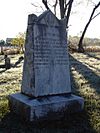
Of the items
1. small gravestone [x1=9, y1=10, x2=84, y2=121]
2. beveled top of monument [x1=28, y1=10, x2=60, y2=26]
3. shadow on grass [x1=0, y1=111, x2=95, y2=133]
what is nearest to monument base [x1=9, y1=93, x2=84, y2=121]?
small gravestone [x1=9, y1=10, x2=84, y2=121]

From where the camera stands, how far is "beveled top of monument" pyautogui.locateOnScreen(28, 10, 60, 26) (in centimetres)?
654

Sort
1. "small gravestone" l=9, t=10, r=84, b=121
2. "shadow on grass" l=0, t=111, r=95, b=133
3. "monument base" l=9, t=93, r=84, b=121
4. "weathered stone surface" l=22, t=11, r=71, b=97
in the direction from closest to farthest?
"shadow on grass" l=0, t=111, r=95, b=133, "monument base" l=9, t=93, r=84, b=121, "small gravestone" l=9, t=10, r=84, b=121, "weathered stone surface" l=22, t=11, r=71, b=97

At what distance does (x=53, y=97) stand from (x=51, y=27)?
149cm

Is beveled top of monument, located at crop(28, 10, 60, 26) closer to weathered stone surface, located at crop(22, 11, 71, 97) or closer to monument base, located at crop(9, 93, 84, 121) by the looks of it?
weathered stone surface, located at crop(22, 11, 71, 97)

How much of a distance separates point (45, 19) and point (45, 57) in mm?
802

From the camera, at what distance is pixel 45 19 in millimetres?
6672

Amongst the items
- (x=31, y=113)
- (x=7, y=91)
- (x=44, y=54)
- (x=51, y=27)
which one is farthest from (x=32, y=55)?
(x=7, y=91)

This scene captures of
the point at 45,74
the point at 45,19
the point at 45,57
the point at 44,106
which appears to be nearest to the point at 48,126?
the point at 44,106

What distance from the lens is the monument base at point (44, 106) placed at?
6.19 meters

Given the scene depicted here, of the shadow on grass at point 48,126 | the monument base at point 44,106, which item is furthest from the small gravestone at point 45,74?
the shadow on grass at point 48,126

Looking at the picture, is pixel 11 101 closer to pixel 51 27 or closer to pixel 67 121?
pixel 67 121

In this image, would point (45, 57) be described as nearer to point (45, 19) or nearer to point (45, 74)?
point (45, 74)

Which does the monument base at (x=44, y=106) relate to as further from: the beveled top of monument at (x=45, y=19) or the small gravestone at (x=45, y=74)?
the beveled top of monument at (x=45, y=19)

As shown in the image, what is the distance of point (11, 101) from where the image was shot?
703cm
